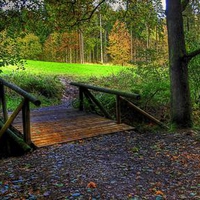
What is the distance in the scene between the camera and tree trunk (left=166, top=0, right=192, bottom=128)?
682 cm

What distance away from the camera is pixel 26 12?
7598mm

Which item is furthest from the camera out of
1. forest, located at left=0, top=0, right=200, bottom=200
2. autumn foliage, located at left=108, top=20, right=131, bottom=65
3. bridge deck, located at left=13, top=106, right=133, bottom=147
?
autumn foliage, located at left=108, top=20, right=131, bottom=65

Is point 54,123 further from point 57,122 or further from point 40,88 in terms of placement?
point 40,88

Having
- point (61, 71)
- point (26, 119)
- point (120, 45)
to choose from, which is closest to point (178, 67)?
point (26, 119)

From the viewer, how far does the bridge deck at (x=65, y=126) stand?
252 inches

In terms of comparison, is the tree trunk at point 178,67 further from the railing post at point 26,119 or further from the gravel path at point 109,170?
the railing post at point 26,119

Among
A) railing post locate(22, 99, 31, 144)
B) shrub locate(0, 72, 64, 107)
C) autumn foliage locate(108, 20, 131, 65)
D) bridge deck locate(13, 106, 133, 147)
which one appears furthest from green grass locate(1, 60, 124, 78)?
autumn foliage locate(108, 20, 131, 65)

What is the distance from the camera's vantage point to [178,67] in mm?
6902

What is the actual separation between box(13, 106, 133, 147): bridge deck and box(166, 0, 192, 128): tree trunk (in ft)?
4.45

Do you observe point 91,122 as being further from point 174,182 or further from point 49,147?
point 174,182

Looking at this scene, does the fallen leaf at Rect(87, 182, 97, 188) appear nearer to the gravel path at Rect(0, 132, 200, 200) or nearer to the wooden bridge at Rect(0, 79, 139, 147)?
the gravel path at Rect(0, 132, 200, 200)

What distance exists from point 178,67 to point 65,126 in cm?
332

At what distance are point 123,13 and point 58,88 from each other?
577cm

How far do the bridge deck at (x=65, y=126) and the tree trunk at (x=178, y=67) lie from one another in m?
1.36
